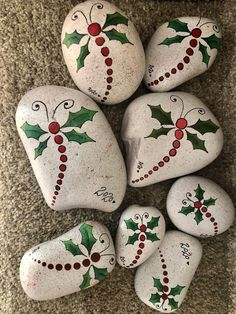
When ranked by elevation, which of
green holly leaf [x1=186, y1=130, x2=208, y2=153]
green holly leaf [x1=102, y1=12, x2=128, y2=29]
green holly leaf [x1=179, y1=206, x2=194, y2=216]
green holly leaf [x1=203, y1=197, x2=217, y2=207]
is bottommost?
green holly leaf [x1=179, y1=206, x2=194, y2=216]

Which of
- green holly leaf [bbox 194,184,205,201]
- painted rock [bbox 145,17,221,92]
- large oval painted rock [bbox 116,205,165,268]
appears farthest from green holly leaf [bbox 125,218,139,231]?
painted rock [bbox 145,17,221,92]

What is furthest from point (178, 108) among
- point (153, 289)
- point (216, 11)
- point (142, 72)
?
point (153, 289)

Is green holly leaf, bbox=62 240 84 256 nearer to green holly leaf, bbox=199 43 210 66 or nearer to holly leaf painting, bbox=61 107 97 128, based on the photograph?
holly leaf painting, bbox=61 107 97 128

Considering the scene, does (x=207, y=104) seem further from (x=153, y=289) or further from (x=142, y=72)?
(x=153, y=289)

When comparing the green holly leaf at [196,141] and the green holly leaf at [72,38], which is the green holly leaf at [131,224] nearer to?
the green holly leaf at [196,141]

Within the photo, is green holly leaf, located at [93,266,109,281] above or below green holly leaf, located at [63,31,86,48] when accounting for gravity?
below

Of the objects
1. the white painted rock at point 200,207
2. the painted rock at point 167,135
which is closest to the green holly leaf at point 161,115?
the painted rock at point 167,135

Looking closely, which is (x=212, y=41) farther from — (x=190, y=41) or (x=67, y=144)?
(x=67, y=144)
